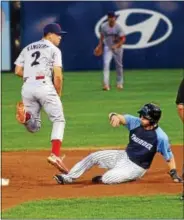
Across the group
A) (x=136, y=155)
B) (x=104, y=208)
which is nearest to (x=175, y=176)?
(x=136, y=155)

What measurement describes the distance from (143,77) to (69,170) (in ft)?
54.3

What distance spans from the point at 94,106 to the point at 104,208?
1115 centimetres

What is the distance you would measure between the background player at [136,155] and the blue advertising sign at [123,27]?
1903 cm

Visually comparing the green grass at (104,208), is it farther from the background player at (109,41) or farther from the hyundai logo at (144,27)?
the hyundai logo at (144,27)

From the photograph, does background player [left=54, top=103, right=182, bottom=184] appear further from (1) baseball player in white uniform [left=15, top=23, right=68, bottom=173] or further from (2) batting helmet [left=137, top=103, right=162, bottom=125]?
(1) baseball player in white uniform [left=15, top=23, right=68, bottom=173]

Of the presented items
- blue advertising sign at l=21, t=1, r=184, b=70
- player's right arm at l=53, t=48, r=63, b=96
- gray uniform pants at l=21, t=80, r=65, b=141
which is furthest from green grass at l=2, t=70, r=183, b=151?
player's right arm at l=53, t=48, r=63, b=96

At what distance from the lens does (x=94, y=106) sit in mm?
20594

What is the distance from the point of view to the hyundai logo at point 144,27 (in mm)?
30266

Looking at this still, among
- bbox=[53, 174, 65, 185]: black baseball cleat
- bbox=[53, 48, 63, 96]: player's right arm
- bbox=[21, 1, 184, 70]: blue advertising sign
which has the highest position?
bbox=[53, 48, 63, 96]: player's right arm

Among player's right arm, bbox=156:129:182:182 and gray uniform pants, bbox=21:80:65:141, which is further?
gray uniform pants, bbox=21:80:65:141

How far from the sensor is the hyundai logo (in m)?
30.3

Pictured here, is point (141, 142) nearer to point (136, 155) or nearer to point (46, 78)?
point (136, 155)

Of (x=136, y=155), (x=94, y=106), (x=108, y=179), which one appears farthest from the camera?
(x=94, y=106)

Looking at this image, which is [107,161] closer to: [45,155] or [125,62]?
[45,155]
